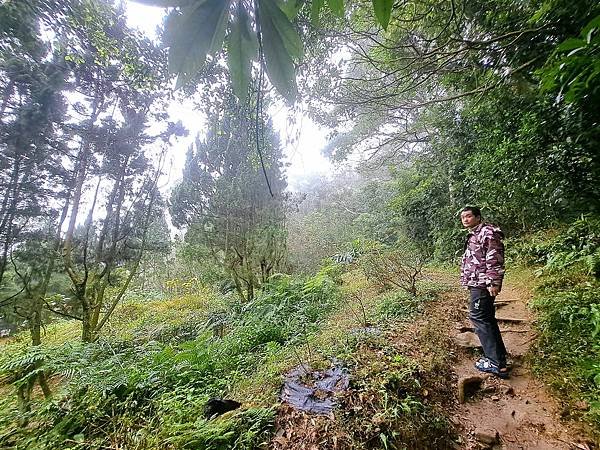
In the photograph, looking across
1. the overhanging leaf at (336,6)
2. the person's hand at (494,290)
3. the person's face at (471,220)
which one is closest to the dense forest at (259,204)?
the overhanging leaf at (336,6)

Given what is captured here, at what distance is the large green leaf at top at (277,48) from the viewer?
2.18 ft

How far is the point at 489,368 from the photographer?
8.29 feet

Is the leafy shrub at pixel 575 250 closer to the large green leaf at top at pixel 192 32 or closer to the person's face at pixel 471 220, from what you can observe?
the person's face at pixel 471 220

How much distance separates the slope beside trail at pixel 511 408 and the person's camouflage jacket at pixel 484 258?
0.85m

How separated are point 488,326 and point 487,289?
1.17ft

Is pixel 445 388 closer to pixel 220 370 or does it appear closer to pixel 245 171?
pixel 220 370

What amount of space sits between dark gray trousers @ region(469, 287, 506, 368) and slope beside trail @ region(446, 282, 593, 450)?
0.19m

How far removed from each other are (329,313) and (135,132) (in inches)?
217

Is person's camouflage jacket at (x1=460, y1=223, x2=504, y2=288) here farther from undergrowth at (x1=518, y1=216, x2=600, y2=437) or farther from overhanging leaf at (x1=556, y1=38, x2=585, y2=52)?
overhanging leaf at (x1=556, y1=38, x2=585, y2=52)

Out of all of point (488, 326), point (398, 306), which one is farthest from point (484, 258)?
point (398, 306)

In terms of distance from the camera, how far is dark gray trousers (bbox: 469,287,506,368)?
2.50 m

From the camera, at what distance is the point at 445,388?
7.80 feet

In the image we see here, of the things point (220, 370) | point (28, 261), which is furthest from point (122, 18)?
point (220, 370)

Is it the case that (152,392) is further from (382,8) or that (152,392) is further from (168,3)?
(382,8)
